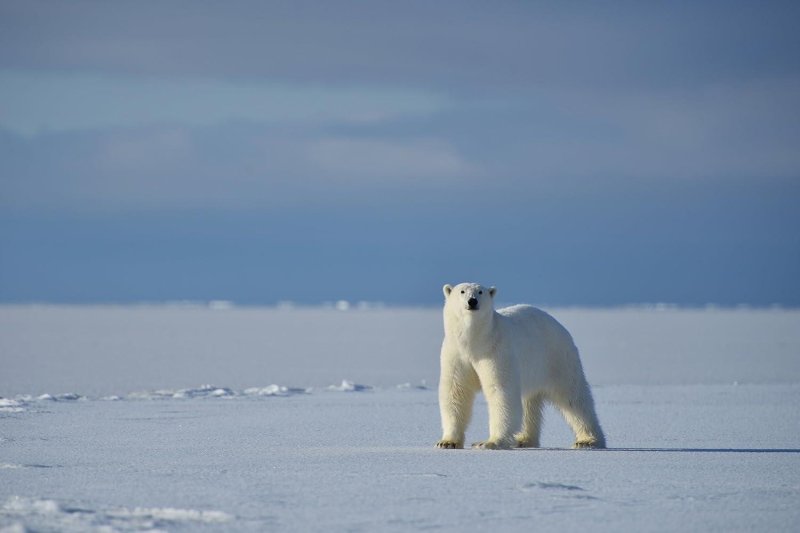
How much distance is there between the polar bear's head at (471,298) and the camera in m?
6.53

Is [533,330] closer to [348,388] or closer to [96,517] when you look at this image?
[96,517]

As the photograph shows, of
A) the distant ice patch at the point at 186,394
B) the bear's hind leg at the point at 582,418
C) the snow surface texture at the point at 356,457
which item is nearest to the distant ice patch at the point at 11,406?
the snow surface texture at the point at 356,457

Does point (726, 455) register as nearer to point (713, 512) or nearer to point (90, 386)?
point (713, 512)

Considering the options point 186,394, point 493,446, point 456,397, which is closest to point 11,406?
point 186,394

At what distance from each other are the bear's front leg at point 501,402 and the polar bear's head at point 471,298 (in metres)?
0.33

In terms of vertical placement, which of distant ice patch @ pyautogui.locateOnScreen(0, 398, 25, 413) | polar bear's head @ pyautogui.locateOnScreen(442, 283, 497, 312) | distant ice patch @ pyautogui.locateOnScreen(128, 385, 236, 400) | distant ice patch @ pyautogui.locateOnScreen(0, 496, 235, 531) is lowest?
distant ice patch @ pyautogui.locateOnScreen(0, 496, 235, 531)

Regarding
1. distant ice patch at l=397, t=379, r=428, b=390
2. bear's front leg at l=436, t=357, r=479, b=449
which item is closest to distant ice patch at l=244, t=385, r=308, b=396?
distant ice patch at l=397, t=379, r=428, b=390

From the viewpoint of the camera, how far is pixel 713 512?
14.3 ft

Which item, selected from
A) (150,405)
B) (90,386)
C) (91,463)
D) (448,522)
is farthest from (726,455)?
(90,386)

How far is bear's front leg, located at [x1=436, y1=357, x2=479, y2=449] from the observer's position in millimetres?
6607

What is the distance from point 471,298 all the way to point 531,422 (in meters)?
1.16

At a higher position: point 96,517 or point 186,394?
point 186,394

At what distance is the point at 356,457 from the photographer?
19.5 feet

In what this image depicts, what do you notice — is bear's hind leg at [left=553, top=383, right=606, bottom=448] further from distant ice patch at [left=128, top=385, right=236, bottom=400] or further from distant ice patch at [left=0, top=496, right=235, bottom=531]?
distant ice patch at [left=128, top=385, right=236, bottom=400]
